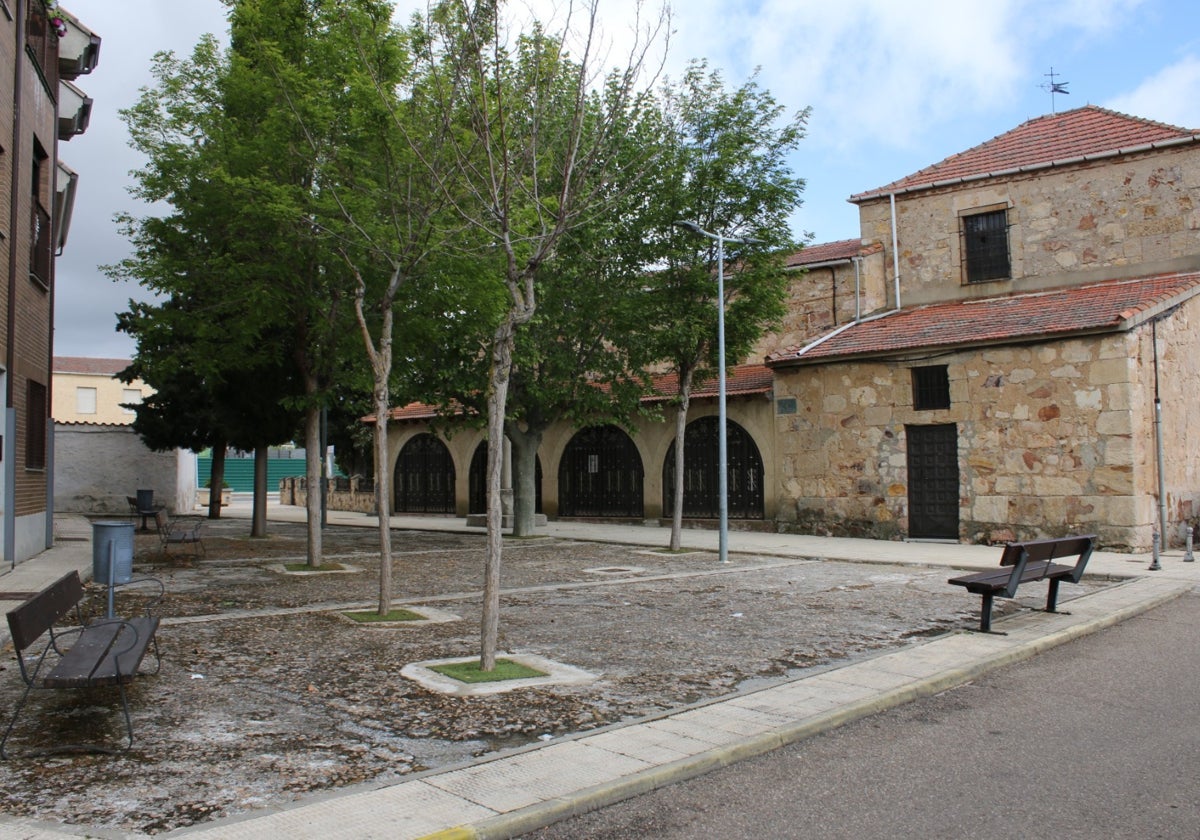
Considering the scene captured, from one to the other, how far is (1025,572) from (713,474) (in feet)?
49.0

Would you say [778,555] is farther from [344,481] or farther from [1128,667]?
[344,481]

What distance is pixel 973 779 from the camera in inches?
192

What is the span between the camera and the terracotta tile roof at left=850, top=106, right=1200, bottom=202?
20.1m

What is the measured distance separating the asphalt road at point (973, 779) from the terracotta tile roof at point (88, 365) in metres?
59.6

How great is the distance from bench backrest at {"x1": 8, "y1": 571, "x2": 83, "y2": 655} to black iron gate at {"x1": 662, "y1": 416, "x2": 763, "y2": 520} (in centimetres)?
1760

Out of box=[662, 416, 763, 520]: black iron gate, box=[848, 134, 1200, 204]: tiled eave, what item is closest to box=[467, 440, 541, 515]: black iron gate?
box=[662, 416, 763, 520]: black iron gate

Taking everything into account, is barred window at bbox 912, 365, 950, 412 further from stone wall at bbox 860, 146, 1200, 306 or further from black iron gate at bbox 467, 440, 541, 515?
black iron gate at bbox 467, 440, 541, 515

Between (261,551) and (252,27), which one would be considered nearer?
(252,27)

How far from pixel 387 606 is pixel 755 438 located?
1489 cm

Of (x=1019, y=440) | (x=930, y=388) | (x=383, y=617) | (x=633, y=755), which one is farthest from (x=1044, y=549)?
(x=930, y=388)

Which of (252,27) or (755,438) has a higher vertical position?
(252,27)

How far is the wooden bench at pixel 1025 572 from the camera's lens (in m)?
8.95

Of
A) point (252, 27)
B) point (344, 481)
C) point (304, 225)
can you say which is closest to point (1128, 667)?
point (304, 225)

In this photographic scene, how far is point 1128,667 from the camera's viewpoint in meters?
7.64
